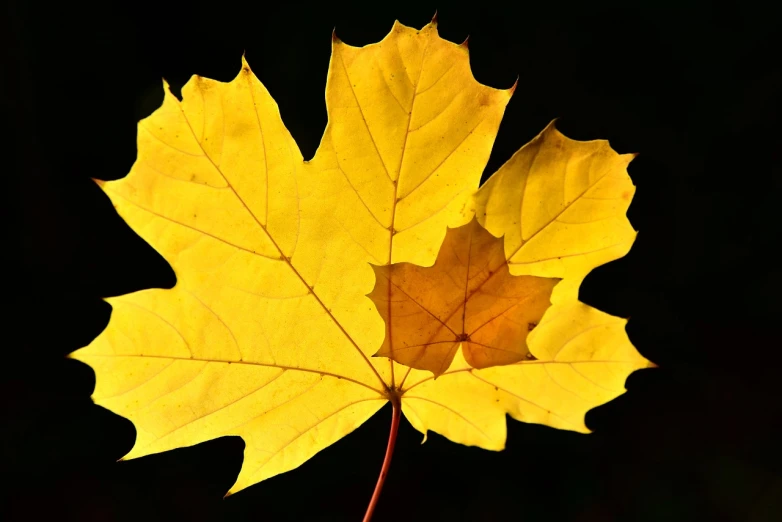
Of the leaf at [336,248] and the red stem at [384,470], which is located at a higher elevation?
the leaf at [336,248]

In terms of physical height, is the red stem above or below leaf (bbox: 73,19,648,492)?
below

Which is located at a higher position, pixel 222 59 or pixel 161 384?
pixel 222 59

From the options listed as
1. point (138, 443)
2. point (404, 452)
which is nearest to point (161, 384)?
point (138, 443)

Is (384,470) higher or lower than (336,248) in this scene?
lower

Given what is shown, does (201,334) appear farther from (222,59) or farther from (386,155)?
(222,59)
